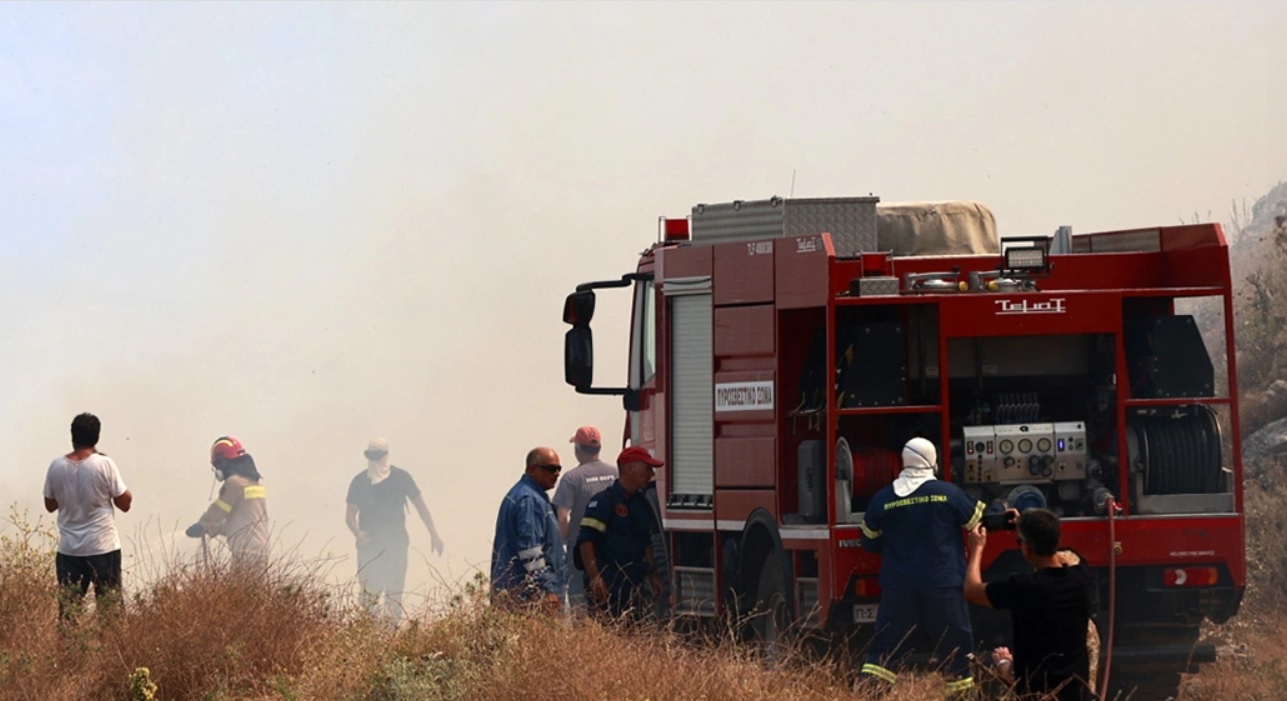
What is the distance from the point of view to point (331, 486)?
2761 cm

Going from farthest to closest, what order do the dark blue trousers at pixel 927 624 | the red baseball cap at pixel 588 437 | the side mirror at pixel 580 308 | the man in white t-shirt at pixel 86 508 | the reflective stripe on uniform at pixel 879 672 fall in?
the red baseball cap at pixel 588 437 → the side mirror at pixel 580 308 → the man in white t-shirt at pixel 86 508 → the dark blue trousers at pixel 927 624 → the reflective stripe on uniform at pixel 879 672

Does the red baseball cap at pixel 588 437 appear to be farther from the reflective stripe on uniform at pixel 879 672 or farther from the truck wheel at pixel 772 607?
the reflective stripe on uniform at pixel 879 672

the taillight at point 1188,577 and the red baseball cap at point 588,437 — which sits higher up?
the red baseball cap at point 588,437

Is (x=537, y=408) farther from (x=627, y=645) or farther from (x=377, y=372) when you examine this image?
(x=627, y=645)

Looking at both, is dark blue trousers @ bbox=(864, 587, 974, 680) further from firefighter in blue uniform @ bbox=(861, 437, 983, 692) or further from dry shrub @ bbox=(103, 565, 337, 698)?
dry shrub @ bbox=(103, 565, 337, 698)

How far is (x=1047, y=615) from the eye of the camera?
6867 millimetres

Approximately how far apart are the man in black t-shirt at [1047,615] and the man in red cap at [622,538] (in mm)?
3956

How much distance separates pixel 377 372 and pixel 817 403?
63.4 feet

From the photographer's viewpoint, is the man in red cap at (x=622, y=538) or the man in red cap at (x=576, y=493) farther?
the man in red cap at (x=576, y=493)

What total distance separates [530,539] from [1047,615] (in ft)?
12.6

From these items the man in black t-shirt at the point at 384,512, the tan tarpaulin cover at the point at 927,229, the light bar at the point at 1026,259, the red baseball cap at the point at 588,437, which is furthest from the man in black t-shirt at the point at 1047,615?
the man in black t-shirt at the point at 384,512

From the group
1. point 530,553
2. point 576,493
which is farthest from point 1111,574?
point 576,493

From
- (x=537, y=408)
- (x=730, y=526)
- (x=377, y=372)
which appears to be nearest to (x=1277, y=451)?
(x=730, y=526)

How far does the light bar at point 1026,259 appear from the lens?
10578 mm
